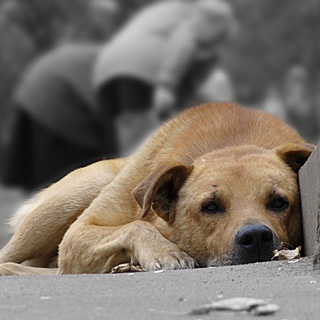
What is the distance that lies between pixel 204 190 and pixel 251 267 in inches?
37.7

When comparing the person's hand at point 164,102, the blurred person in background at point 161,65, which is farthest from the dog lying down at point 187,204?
the person's hand at point 164,102

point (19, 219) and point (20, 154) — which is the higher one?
point (19, 219)

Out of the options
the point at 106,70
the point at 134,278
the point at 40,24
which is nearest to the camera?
the point at 134,278

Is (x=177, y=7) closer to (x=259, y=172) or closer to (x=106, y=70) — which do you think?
(x=106, y=70)

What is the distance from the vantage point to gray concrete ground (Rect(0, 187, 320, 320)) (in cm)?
286

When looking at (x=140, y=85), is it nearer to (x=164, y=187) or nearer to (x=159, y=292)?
(x=164, y=187)

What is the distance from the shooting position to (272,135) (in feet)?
17.0

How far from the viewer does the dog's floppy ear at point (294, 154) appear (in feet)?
15.9

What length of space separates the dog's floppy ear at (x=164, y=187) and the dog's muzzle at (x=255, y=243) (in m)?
0.58

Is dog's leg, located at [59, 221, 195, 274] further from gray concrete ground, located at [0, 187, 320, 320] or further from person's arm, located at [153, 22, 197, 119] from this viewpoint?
person's arm, located at [153, 22, 197, 119]

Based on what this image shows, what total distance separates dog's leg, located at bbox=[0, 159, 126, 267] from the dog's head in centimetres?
91

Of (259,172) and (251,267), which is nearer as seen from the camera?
(251,267)

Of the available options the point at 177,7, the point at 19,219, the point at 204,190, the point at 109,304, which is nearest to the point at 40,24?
the point at 177,7

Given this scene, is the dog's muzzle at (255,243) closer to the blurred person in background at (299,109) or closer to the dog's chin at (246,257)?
the dog's chin at (246,257)
